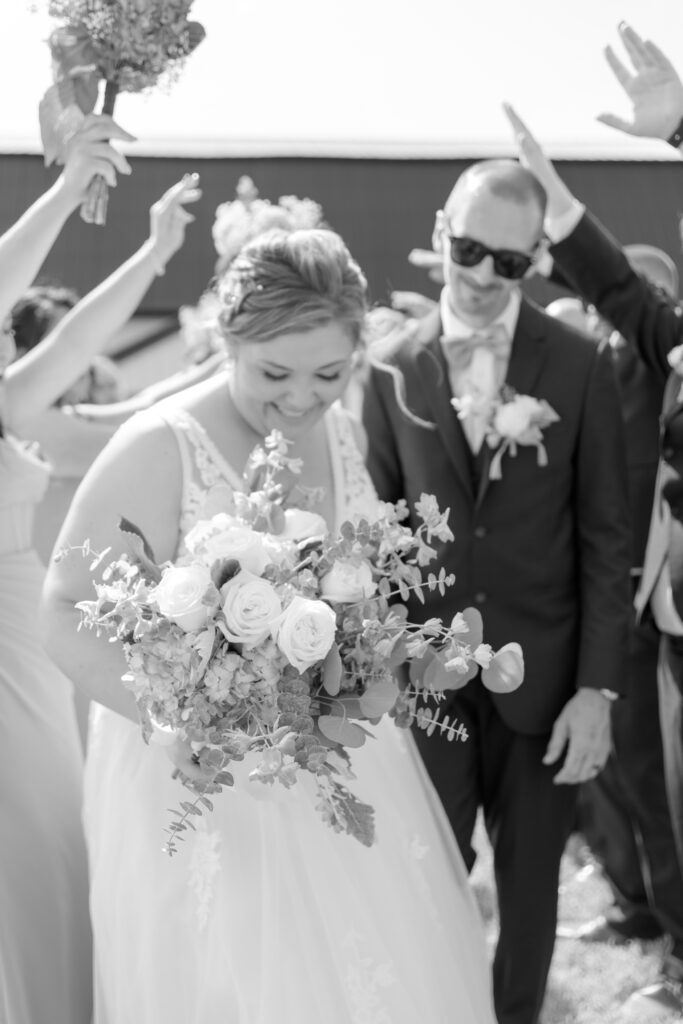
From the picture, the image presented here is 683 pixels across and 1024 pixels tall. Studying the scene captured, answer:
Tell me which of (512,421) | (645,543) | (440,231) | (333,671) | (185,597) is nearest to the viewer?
(185,597)

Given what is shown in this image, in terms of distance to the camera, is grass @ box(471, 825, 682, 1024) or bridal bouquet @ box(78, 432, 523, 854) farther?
grass @ box(471, 825, 682, 1024)

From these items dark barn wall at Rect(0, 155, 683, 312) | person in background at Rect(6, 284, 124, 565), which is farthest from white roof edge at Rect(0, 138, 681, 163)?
person in background at Rect(6, 284, 124, 565)

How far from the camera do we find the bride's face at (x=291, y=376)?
284 centimetres

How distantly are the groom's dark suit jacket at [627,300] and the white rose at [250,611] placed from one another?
2233 millimetres

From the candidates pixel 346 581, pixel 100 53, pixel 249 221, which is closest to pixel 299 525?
pixel 346 581

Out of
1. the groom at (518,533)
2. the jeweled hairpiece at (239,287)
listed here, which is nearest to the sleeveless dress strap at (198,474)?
the jeweled hairpiece at (239,287)

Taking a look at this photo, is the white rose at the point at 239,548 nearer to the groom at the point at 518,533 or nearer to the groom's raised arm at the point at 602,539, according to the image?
the groom at the point at 518,533

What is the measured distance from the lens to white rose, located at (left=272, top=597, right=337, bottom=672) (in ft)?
7.09

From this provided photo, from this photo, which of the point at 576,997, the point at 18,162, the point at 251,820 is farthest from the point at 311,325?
the point at 18,162

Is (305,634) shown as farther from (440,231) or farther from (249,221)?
(249,221)

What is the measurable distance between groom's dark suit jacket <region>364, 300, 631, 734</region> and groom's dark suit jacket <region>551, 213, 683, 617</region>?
42 cm

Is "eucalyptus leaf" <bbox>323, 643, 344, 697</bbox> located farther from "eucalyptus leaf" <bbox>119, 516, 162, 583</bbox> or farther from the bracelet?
the bracelet

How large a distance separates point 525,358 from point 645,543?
134 cm

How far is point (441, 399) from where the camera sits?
3.79m
